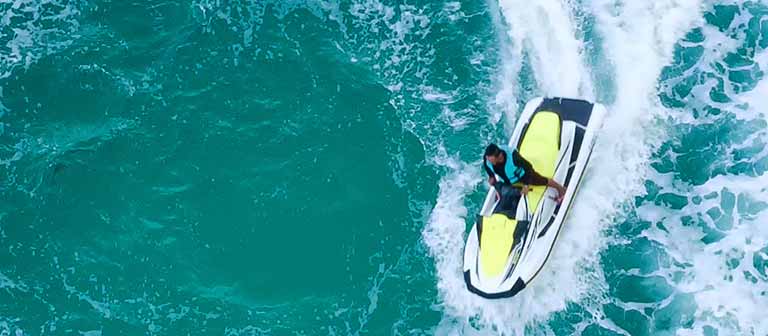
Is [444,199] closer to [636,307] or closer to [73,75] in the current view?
[636,307]

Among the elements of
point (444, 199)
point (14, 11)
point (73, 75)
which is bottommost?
point (444, 199)

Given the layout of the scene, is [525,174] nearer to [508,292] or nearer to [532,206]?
[532,206]

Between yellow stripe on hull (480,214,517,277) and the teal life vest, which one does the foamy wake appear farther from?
the teal life vest

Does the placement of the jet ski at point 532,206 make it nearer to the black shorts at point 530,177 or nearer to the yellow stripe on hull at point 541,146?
the yellow stripe on hull at point 541,146

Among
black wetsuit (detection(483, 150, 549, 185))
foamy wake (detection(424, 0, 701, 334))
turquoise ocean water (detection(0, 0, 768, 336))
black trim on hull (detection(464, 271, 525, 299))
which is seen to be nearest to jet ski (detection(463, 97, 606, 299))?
black trim on hull (detection(464, 271, 525, 299))

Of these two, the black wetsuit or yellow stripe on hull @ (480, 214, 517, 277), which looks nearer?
the black wetsuit

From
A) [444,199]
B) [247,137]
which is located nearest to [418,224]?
[444,199]

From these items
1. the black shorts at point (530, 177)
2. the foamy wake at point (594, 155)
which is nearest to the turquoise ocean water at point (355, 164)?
the foamy wake at point (594, 155)
